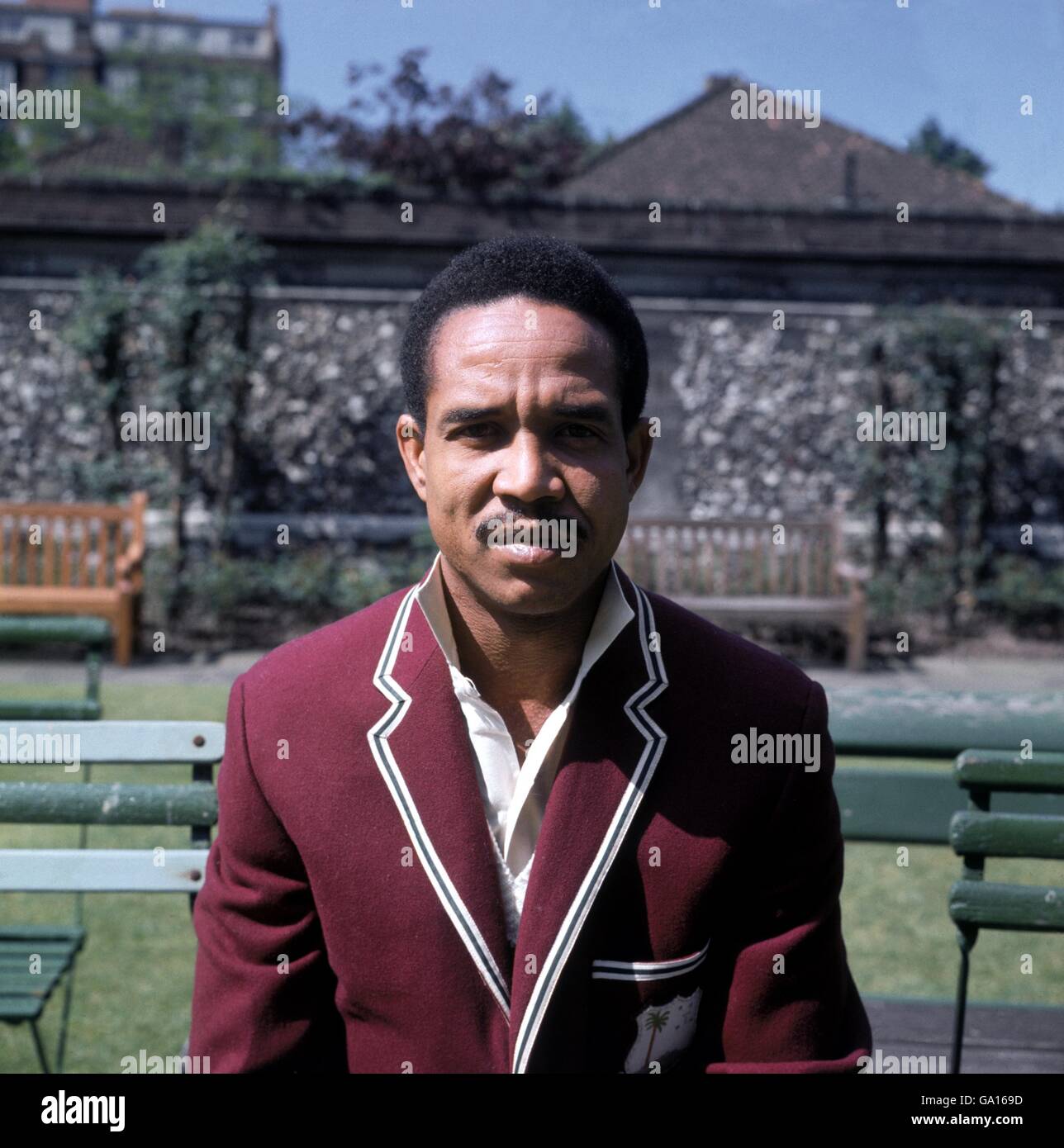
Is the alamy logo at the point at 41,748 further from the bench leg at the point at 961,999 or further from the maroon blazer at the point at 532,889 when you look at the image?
the bench leg at the point at 961,999

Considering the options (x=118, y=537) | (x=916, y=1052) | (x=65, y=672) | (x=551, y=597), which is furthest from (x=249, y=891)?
(x=118, y=537)

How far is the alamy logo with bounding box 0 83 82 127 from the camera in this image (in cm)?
710

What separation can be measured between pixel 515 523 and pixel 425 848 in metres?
0.47

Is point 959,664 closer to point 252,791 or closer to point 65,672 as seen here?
point 65,672

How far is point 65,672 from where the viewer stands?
8109mm

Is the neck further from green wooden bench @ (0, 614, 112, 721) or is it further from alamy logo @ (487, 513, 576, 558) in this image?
green wooden bench @ (0, 614, 112, 721)

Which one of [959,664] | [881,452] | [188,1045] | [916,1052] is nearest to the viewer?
[188,1045]

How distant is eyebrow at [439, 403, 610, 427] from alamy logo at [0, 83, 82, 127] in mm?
6256

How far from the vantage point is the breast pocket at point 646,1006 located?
1.76m

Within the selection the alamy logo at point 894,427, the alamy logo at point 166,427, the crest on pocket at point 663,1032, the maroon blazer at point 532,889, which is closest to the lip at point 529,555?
the maroon blazer at point 532,889

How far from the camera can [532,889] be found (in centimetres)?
171

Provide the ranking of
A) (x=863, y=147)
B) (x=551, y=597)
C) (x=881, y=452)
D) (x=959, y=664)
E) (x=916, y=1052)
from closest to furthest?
(x=551, y=597) < (x=916, y=1052) < (x=959, y=664) < (x=881, y=452) < (x=863, y=147)

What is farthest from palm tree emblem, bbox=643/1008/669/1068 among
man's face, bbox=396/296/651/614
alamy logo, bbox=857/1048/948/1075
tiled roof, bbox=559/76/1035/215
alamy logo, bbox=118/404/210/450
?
tiled roof, bbox=559/76/1035/215
